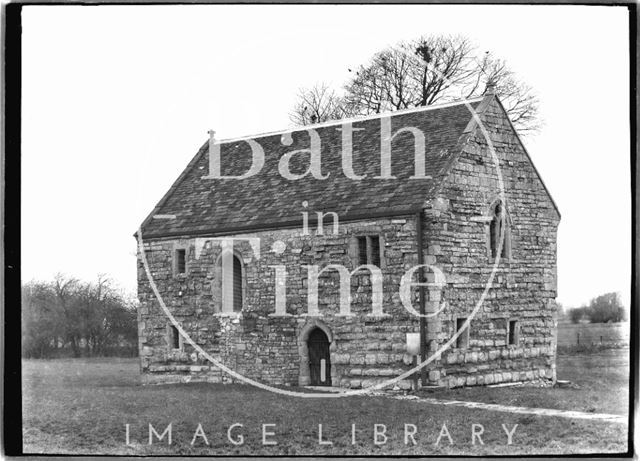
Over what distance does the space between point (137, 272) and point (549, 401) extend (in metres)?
12.9

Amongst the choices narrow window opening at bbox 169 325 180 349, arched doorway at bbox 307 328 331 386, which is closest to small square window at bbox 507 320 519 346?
arched doorway at bbox 307 328 331 386

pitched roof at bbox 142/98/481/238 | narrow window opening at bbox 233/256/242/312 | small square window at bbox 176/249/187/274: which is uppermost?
pitched roof at bbox 142/98/481/238

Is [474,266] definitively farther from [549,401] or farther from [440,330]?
[549,401]

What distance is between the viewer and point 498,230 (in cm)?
2791

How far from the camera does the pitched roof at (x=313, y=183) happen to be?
2728 cm

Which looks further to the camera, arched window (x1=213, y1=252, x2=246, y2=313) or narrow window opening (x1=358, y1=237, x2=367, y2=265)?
arched window (x1=213, y1=252, x2=246, y2=313)

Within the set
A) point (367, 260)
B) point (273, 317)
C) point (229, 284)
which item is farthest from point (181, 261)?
point (367, 260)

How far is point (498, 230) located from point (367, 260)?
344 centimetres

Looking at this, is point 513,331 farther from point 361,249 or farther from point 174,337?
point 174,337

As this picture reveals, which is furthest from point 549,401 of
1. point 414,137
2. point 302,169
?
point 302,169

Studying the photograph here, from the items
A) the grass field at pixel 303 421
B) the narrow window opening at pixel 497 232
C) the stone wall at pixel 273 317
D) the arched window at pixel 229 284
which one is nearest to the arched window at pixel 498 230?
the narrow window opening at pixel 497 232

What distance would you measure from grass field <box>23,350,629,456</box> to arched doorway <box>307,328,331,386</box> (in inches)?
75.8

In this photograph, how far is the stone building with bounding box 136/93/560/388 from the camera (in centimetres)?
→ 2647

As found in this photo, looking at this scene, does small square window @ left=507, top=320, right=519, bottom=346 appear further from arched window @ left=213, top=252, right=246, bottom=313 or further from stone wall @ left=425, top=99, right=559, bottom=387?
arched window @ left=213, top=252, right=246, bottom=313
